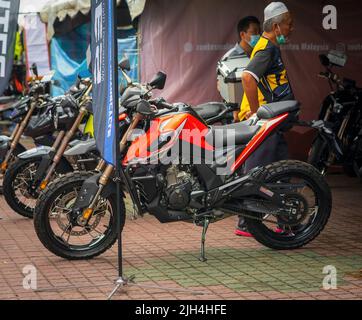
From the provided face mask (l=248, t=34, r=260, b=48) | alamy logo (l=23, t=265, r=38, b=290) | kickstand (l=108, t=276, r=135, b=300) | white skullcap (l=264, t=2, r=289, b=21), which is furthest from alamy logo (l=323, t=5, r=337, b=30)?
kickstand (l=108, t=276, r=135, b=300)

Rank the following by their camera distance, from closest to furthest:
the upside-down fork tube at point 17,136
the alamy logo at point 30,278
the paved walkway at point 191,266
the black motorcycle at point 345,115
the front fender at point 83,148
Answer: the paved walkway at point 191,266, the alamy logo at point 30,278, the front fender at point 83,148, the upside-down fork tube at point 17,136, the black motorcycle at point 345,115

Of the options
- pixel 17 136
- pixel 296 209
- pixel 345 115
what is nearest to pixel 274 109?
pixel 296 209

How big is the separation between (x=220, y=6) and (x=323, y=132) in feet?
9.75

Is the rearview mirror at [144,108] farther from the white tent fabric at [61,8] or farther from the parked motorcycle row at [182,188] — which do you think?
the white tent fabric at [61,8]

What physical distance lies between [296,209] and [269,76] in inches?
50.8

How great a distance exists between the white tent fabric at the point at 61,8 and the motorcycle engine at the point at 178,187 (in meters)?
5.30

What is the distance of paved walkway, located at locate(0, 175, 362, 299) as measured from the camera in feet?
19.9

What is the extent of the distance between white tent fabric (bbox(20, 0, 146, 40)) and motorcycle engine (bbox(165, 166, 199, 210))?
530 centimetres

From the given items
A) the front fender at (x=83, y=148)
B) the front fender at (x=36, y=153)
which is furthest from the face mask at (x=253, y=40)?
the front fender at (x=83, y=148)

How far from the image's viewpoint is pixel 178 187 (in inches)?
273

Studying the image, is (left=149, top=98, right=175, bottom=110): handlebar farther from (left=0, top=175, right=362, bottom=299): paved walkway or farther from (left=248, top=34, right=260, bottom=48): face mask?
(left=248, top=34, right=260, bottom=48): face mask

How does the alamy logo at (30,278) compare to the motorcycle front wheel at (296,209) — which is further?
the motorcycle front wheel at (296,209)

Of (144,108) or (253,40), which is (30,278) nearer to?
(144,108)

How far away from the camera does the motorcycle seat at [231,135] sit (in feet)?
23.2
